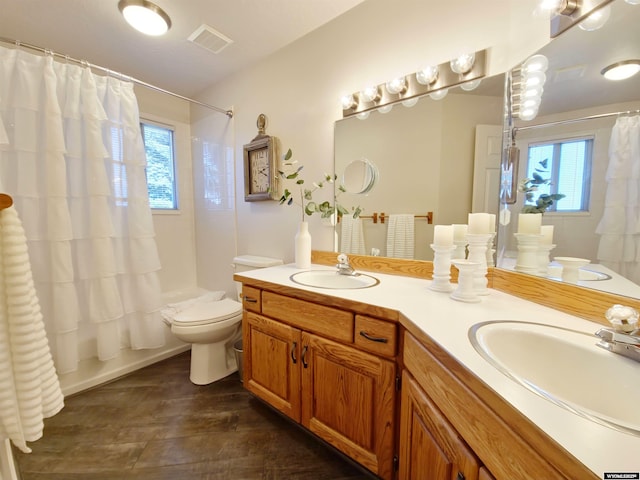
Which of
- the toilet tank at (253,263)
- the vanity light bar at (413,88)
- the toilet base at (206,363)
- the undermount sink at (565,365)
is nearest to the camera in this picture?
the undermount sink at (565,365)

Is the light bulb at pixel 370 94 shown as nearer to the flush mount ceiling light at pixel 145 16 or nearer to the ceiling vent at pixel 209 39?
the ceiling vent at pixel 209 39

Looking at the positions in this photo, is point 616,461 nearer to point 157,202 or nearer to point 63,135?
point 63,135

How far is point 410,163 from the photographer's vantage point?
134 centimetres

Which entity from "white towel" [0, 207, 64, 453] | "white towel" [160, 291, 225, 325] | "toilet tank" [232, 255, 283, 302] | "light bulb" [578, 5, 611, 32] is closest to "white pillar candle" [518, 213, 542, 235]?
"light bulb" [578, 5, 611, 32]

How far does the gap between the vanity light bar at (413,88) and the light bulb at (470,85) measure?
10 mm

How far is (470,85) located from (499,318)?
3.37 ft

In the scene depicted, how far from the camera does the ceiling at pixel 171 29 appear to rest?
1.45 meters

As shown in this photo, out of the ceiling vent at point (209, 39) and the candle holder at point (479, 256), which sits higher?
the ceiling vent at point (209, 39)

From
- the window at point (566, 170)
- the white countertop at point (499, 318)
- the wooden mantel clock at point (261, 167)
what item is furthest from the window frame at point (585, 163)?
the wooden mantel clock at point (261, 167)

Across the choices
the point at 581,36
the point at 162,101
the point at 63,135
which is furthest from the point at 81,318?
the point at 581,36

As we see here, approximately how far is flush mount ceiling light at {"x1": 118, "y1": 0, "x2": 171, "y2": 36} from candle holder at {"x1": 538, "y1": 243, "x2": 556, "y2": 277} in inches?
87.1

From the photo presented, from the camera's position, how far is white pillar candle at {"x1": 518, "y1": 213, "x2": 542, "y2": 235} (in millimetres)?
958

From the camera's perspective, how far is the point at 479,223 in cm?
101

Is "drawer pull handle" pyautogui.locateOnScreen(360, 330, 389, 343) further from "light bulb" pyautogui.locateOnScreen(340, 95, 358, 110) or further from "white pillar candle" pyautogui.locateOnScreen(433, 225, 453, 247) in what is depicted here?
"light bulb" pyautogui.locateOnScreen(340, 95, 358, 110)
